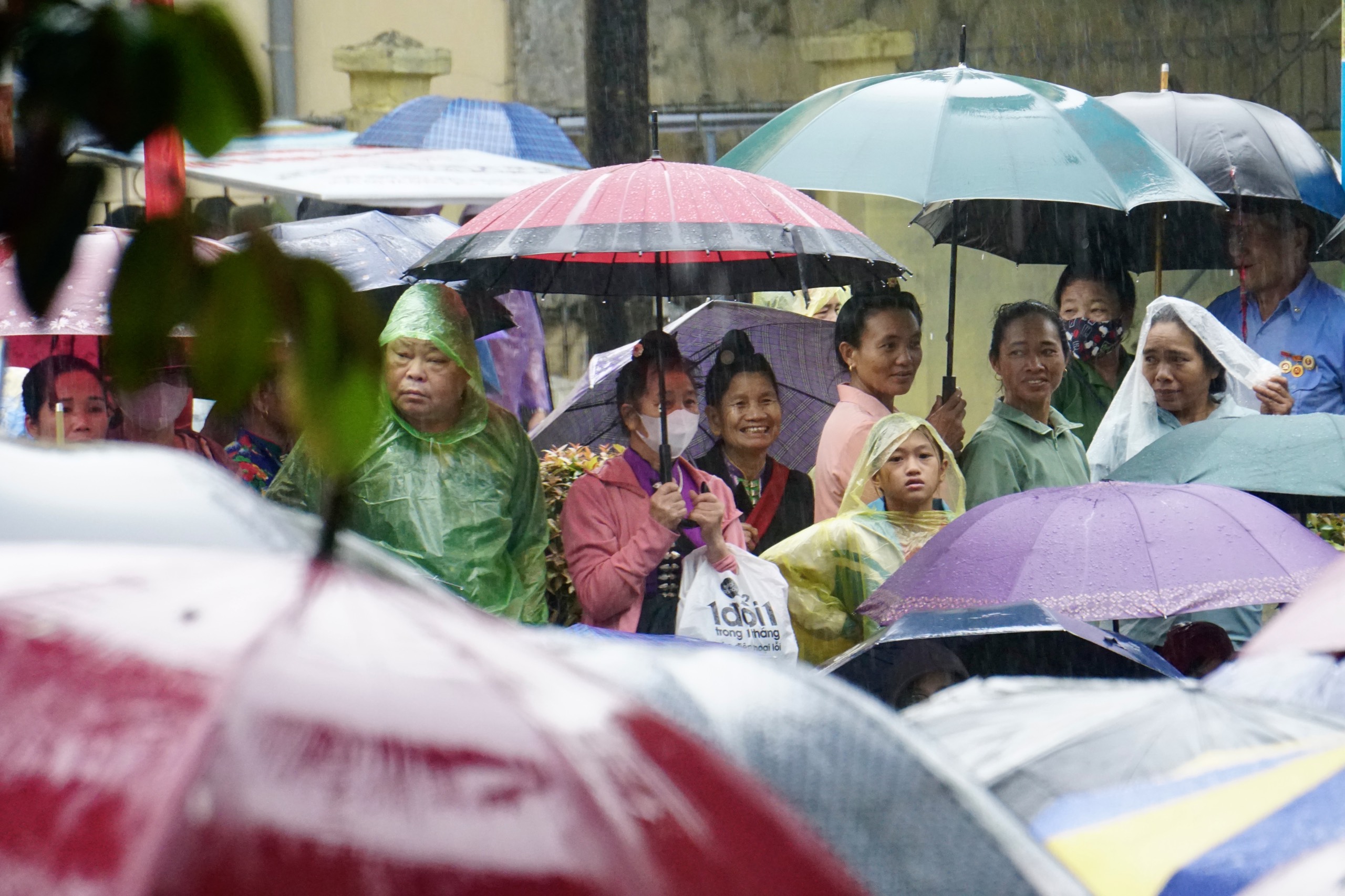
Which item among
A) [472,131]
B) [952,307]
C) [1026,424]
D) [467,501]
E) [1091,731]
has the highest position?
[472,131]

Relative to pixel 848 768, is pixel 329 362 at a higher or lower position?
higher

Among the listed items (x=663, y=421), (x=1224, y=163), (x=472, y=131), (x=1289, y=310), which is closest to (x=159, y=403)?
(x=663, y=421)

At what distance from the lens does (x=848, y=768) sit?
962mm

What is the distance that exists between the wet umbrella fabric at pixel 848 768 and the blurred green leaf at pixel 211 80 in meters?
0.38

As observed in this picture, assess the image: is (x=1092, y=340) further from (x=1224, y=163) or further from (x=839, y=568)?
(x=839, y=568)

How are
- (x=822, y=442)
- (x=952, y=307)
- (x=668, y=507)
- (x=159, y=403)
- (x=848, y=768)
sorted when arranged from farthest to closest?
(x=952, y=307), (x=822, y=442), (x=668, y=507), (x=848, y=768), (x=159, y=403)

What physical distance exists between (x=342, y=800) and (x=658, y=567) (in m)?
3.59

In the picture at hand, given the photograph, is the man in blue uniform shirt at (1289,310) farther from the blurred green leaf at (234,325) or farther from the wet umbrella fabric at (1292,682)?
the blurred green leaf at (234,325)

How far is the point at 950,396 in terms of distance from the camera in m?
5.09

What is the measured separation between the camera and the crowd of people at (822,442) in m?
4.06

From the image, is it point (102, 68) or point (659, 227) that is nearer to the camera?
point (102, 68)

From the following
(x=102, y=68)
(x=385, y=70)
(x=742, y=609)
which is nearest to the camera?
(x=102, y=68)

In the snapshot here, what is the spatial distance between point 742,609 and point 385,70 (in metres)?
8.12

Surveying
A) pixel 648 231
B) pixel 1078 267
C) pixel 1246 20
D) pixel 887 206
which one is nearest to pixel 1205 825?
pixel 648 231
